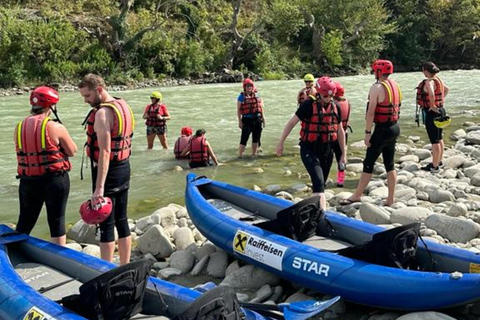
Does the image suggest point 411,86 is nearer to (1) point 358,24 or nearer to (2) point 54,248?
(1) point 358,24

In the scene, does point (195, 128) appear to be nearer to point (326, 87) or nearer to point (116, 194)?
point (326, 87)

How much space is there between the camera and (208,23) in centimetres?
3256

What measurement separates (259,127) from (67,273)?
20.5ft

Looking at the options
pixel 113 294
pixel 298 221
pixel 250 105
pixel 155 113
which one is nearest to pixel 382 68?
pixel 298 221

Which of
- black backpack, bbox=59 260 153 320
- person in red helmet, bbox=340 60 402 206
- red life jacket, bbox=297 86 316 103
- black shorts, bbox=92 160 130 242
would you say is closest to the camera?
black backpack, bbox=59 260 153 320

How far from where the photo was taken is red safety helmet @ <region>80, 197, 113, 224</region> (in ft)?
12.5

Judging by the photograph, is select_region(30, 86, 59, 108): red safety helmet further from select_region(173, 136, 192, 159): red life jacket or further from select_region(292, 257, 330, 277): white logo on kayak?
select_region(173, 136, 192, 159): red life jacket

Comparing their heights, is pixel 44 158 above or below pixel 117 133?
below

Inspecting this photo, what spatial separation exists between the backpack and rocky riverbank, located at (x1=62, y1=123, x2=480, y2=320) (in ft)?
3.84

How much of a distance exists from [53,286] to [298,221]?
2001 millimetres

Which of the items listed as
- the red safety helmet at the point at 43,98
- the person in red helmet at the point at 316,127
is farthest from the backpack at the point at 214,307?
the person in red helmet at the point at 316,127

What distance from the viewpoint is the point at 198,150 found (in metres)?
9.20

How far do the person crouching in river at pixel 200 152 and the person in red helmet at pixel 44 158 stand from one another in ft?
16.5

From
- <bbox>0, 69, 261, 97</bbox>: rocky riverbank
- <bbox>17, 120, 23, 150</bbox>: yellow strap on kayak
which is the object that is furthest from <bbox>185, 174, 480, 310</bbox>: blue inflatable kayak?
<bbox>0, 69, 261, 97</bbox>: rocky riverbank
